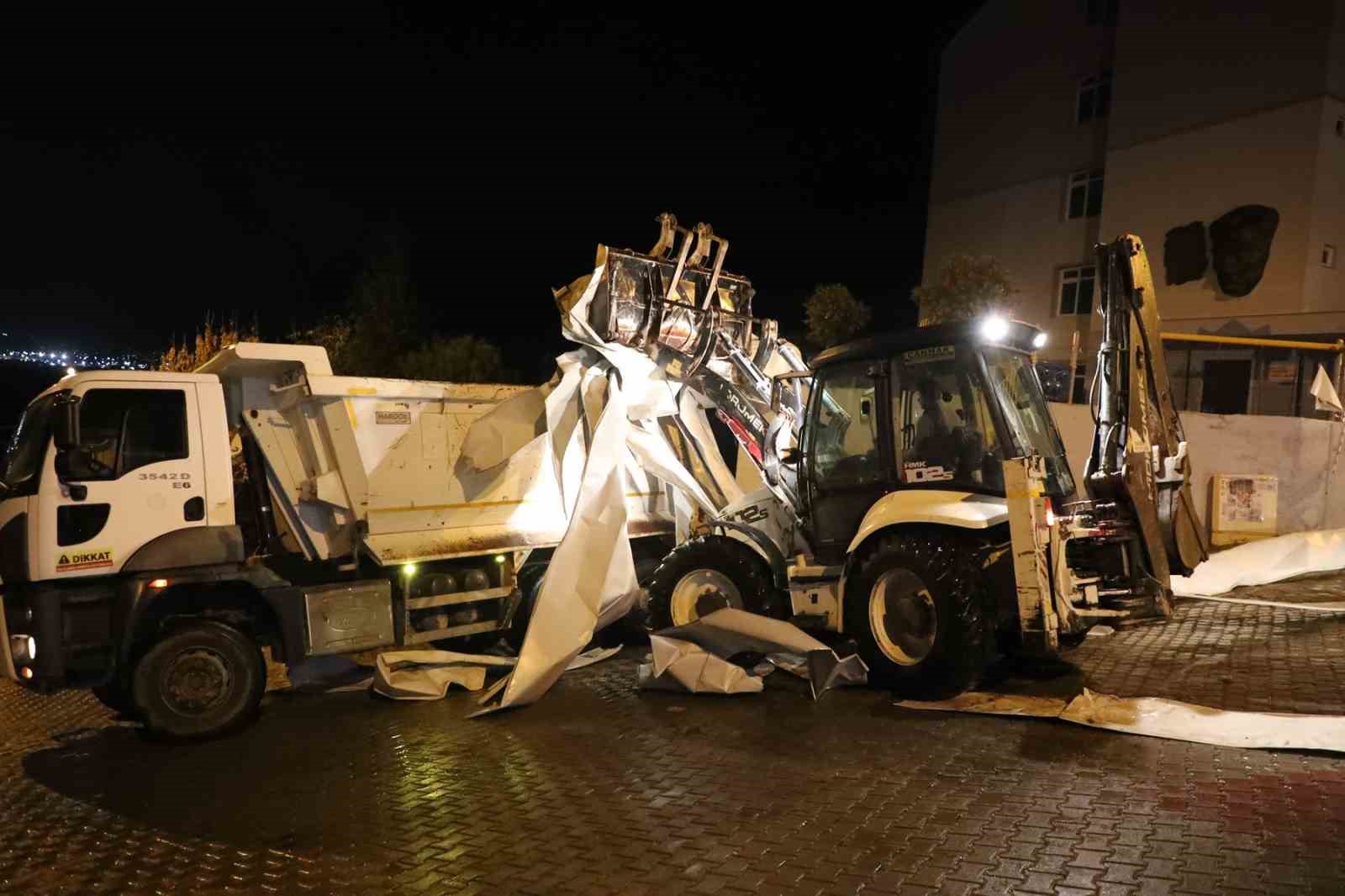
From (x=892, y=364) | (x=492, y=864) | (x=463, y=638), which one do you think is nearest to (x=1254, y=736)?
(x=892, y=364)

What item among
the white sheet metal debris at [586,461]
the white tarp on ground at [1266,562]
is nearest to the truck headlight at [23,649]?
the white sheet metal debris at [586,461]

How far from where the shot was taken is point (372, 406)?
736 centimetres

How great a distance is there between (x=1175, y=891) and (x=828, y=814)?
151 cm

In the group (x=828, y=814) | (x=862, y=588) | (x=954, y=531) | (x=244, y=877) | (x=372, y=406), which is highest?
(x=372, y=406)

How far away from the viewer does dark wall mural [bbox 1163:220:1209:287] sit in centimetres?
1822

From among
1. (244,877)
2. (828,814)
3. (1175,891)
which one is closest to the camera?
(1175,891)

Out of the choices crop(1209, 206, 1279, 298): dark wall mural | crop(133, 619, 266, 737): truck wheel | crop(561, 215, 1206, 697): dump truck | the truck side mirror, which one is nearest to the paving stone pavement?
crop(133, 619, 266, 737): truck wheel

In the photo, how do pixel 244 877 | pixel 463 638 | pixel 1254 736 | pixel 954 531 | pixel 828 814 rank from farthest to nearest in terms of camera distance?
1. pixel 463 638
2. pixel 954 531
3. pixel 1254 736
4. pixel 828 814
5. pixel 244 877

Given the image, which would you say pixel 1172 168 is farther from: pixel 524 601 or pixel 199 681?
pixel 199 681

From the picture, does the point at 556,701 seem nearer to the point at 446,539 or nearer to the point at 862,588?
the point at 446,539

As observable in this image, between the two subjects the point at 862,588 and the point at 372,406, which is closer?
the point at 862,588

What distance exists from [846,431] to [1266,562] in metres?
6.00

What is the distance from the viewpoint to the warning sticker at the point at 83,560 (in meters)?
5.77

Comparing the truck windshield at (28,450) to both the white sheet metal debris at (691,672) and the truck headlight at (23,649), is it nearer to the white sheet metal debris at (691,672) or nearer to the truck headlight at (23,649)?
the truck headlight at (23,649)
